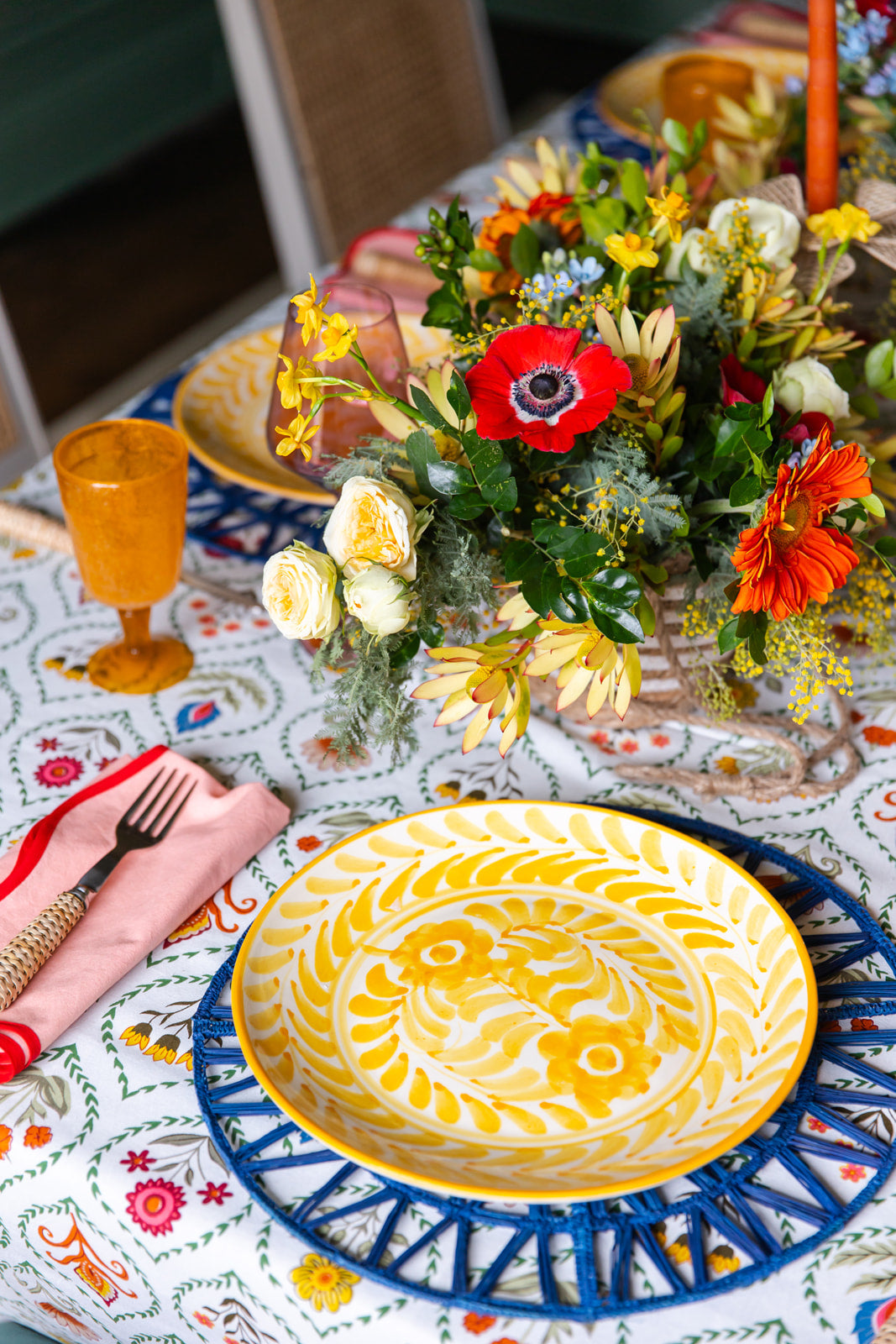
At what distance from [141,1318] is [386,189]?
71.1 inches

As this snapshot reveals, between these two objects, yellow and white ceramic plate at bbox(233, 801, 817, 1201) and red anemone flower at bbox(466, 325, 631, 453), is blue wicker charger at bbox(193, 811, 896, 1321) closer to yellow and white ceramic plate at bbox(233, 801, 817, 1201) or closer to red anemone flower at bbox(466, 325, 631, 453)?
yellow and white ceramic plate at bbox(233, 801, 817, 1201)

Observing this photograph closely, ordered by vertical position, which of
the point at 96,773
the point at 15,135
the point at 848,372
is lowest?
the point at 15,135

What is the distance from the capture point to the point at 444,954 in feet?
2.23

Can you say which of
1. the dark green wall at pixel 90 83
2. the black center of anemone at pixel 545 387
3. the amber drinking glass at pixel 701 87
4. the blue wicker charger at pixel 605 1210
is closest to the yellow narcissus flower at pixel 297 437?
the black center of anemone at pixel 545 387

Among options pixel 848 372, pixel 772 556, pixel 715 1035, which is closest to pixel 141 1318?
pixel 715 1035

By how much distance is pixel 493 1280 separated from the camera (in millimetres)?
542

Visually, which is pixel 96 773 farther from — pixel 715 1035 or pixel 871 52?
pixel 871 52

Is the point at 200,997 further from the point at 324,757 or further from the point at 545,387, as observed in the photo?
the point at 545,387

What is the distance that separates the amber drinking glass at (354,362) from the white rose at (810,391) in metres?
0.30

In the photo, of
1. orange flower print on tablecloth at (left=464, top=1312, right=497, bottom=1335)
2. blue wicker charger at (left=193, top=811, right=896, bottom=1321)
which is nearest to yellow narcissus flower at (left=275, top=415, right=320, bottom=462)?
blue wicker charger at (left=193, top=811, right=896, bottom=1321)

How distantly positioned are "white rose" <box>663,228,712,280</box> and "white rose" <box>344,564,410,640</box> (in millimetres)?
343

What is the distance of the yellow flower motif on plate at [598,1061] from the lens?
0.60 metres

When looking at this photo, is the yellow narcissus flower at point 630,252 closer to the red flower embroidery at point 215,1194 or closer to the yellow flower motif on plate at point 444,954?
the yellow flower motif on plate at point 444,954

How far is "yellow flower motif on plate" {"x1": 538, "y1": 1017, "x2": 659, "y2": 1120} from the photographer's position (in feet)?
1.98
